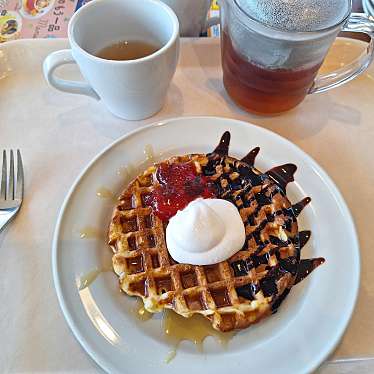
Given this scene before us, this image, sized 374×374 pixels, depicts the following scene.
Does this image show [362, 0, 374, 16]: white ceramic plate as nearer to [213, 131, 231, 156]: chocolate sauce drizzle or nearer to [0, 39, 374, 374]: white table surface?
[0, 39, 374, 374]: white table surface

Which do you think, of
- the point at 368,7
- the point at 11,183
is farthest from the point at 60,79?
the point at 368,7

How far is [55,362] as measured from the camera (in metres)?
0.79

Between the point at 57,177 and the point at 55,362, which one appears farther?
the point at 57,177

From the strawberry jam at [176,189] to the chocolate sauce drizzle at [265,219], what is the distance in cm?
4

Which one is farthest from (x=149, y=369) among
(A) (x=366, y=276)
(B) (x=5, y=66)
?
(B) (x=5, y=66)

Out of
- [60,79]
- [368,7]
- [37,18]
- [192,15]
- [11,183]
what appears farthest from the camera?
[37,18]

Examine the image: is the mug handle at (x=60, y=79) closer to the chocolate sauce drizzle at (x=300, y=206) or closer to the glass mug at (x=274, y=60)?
the glass mug at (x=274, y=60)

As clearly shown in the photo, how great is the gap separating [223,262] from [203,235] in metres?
0.09

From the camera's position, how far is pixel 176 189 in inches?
37.4

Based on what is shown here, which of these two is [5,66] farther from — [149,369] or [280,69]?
[149,369]

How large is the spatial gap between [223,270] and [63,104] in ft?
2.43

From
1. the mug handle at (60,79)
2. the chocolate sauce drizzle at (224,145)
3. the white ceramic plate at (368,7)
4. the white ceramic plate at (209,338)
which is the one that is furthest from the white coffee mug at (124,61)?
the white ceramic plate at (368,7)

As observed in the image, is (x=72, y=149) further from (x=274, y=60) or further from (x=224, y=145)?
(x=274, y=60)

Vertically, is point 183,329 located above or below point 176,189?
below
